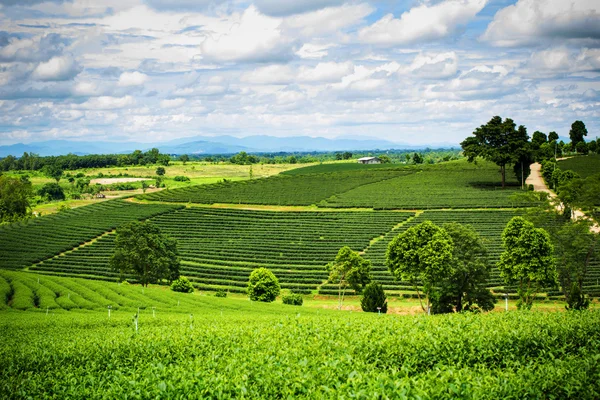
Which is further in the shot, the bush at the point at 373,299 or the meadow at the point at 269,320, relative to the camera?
the bush at the point at 373,299

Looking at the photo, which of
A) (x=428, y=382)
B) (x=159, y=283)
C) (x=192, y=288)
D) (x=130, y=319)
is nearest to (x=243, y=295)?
(x=192, y=288)

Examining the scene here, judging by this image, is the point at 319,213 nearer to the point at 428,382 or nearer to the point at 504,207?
the point at 504,207

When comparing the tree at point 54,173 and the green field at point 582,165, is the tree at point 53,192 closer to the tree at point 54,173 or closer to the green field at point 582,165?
the tree at point 54,173

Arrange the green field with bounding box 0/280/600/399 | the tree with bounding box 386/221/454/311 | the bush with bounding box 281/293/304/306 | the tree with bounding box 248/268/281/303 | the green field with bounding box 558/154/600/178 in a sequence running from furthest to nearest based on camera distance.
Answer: the green field with bounding box 558/154/600/178, the tree with bounding box 248/268/281/303, the bush with bounding box 281/293/304/306, the tree with bounding box 386/221/454/311, the green field with bounding box 0/280/600/399

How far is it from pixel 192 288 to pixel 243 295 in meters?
5.47

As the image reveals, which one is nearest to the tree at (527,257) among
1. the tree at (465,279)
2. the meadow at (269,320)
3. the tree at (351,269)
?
the tree at (465,279)

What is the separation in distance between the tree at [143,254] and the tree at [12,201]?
178ft

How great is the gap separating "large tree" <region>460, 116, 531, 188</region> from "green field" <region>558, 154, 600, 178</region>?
16180 millimetres

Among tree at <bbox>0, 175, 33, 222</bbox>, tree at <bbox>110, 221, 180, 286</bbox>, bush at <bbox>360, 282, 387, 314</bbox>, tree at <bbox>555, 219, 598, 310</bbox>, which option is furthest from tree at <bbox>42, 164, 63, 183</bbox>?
tree at <bbox>555, 219, 598, 310</bbox>

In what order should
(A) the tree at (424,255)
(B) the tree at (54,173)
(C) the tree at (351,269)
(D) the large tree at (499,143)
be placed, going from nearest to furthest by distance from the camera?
(A) the tree at (424,255) < (C) the tree at (351,269) < (D) the large tree at (499,143) < (B) the tree at (54,173)

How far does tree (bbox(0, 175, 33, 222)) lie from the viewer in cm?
9825

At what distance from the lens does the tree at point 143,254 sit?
56000 millimetres

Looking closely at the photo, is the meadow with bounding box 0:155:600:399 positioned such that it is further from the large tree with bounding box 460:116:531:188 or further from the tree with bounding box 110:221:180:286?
the large tree with bounding box 460:116:531:188

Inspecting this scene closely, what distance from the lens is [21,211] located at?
101 metres
